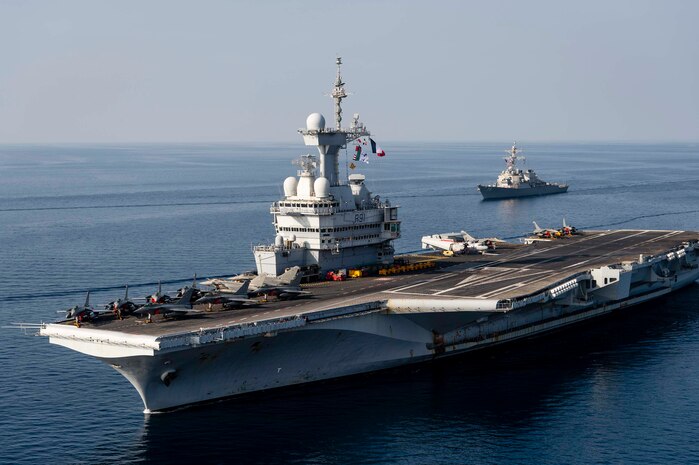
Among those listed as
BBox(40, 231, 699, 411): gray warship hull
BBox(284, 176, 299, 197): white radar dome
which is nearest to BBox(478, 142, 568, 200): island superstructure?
BBox(40, 231, 699, 411): gray warship hull

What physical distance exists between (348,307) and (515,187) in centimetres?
9648

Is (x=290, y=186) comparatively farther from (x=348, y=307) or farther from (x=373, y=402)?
(x=373, y=402)

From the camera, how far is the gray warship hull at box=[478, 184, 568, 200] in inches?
4934

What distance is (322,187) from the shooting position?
151 ft

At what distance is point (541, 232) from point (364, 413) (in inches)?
1429

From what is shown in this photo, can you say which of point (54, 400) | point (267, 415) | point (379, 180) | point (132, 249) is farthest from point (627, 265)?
point (379, 180)

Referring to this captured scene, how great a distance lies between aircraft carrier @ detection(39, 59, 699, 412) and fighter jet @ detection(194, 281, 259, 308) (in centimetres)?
42

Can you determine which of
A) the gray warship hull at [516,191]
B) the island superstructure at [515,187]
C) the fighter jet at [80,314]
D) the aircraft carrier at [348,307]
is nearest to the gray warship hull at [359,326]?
the aircraft carrier at [348,307]

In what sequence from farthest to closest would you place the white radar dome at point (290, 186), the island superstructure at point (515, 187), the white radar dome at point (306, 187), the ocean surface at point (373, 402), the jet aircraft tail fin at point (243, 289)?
1. the island superstructure at point (515, 187)
2. the white radar dome at point (290, 186)
3. the white radar dome at point (306, 187)
4. the jet aircraft tail fin at point (243, 289)
5. the ocean surface at point (373, 402)

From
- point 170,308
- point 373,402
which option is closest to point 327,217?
point 170,308

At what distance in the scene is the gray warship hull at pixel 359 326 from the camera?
109 ft

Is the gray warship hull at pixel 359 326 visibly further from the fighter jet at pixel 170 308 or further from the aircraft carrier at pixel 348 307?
the fighter jet at pixel 170 308

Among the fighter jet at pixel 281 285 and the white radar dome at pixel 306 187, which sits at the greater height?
the white radar dome at pixel 306 187

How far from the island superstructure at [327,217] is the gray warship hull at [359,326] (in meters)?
2.32
